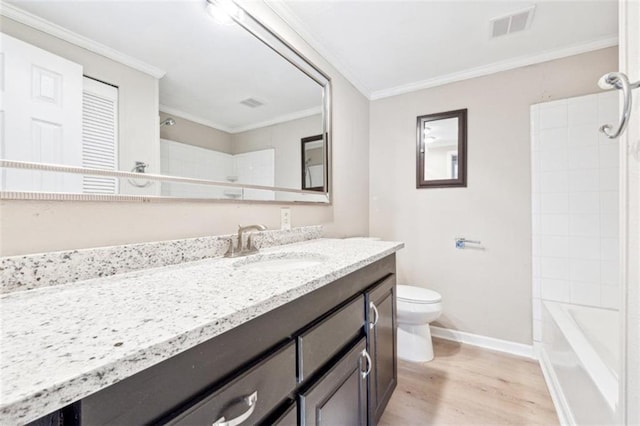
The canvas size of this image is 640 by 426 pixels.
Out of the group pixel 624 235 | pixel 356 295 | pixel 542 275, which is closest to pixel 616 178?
pixel 542 275

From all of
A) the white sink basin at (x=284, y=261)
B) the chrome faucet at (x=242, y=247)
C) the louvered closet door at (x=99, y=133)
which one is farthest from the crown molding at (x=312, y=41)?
the white sink basin at (x=284, y=261)

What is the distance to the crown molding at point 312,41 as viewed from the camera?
151cm

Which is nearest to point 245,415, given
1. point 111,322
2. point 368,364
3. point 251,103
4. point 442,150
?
point 111,322

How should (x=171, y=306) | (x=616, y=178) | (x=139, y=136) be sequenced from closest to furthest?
(x=171, y=306) → (x=139, y=136) → (x=616, y=178)

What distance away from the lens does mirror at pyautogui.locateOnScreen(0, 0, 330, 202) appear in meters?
0.71

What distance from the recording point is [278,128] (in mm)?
1618

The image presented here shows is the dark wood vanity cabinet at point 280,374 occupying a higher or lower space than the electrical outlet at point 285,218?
lower

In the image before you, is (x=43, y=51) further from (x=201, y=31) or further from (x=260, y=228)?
(x=260, y=228)

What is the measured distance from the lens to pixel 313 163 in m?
1.88

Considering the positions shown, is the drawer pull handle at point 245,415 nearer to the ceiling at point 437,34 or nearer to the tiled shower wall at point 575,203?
the ceiling at point 437,34

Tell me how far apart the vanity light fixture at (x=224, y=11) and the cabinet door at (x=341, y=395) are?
1457mm

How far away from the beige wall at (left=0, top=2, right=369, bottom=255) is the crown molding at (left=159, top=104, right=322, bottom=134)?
0.09 metres

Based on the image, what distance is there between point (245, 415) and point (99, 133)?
89cm

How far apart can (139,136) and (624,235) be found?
1.48 metres
